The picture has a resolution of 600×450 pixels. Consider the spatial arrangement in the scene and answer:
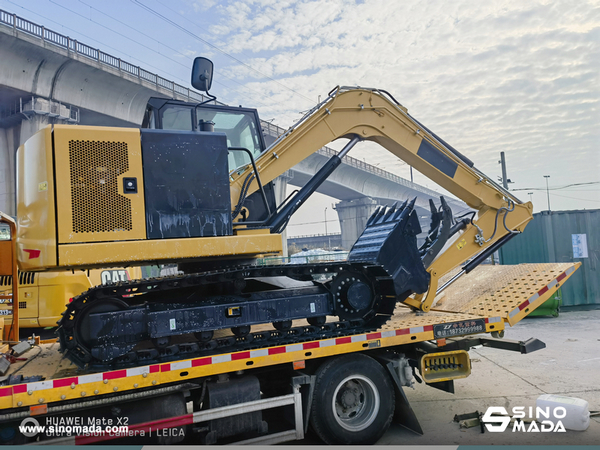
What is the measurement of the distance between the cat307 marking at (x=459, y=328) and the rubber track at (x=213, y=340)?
71cm

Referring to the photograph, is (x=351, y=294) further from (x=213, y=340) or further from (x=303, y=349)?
(x=213, y=340)

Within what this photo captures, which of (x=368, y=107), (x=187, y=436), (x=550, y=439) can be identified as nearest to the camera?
(x=187, y=436)

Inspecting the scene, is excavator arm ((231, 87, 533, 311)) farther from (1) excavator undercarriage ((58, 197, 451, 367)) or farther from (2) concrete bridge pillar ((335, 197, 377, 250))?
(2) concrete bridge pillar ((335, 197, 377, 250))

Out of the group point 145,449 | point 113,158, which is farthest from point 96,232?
point 145,449

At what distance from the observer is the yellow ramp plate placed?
6215 millimetres

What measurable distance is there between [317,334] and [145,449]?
194cm

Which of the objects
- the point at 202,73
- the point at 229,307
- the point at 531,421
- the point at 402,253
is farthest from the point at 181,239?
the point at 531,421

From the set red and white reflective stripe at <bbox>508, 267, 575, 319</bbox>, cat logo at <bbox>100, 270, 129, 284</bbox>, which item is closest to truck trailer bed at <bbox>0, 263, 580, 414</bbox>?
red and white reflective stripe at <bbox>508, 267, 575, 319</bbox>

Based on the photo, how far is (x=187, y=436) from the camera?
15.7 feet

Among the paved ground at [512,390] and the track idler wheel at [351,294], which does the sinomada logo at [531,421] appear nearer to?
the paved ground at [512,390]

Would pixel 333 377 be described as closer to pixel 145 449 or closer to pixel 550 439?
pixel 145 449

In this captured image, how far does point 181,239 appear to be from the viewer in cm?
450

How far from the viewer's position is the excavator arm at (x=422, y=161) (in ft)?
20.4

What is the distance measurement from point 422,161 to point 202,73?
3.43 meters
